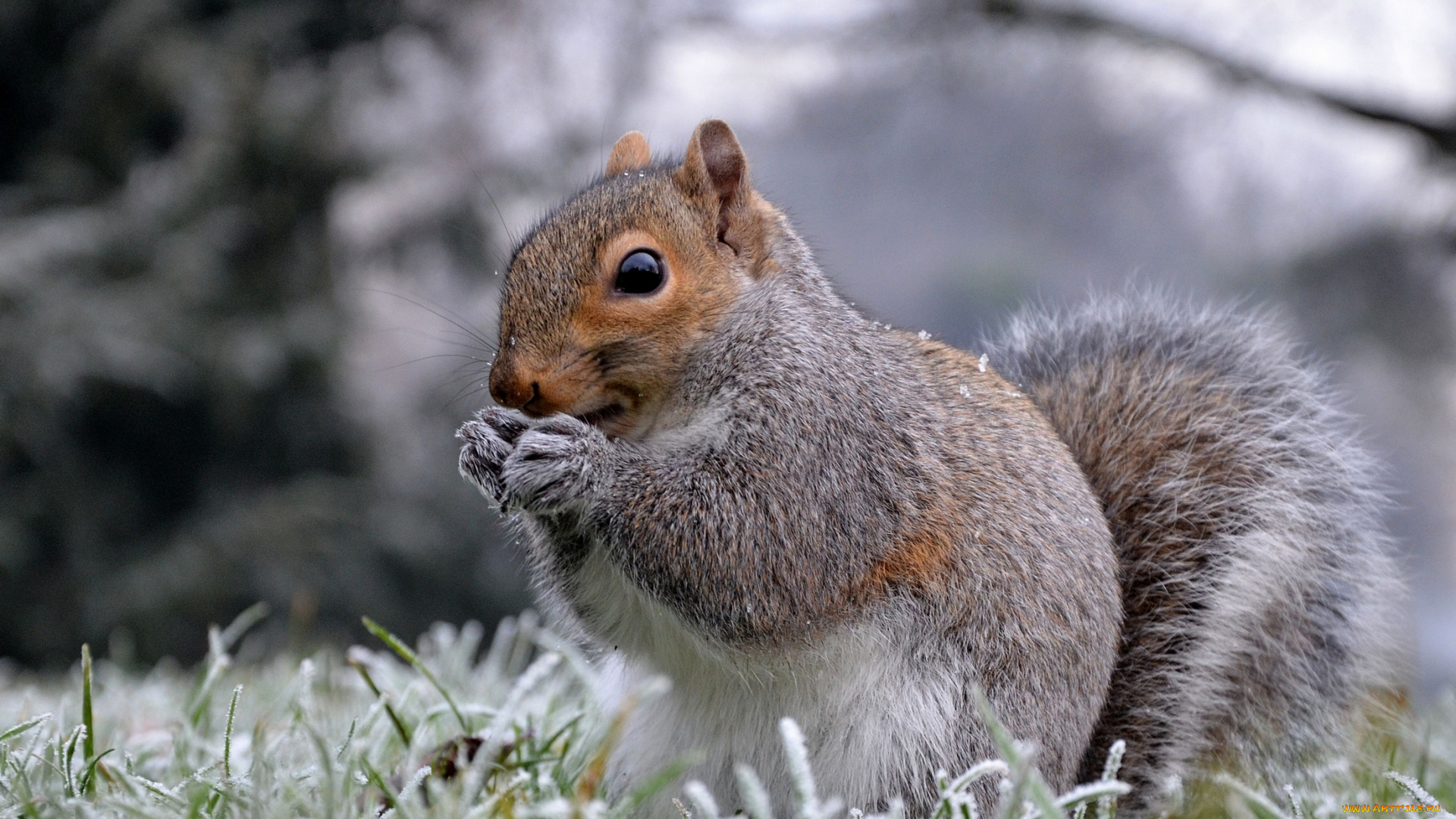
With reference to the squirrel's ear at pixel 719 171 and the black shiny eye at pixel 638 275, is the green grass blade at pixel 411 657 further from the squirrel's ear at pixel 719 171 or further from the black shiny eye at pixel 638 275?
the squirrel's ear at pixel 719 171

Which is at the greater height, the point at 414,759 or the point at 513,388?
the point at 513,388

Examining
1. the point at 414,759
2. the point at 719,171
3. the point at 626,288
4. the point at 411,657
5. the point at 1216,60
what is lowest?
the point at 414,759

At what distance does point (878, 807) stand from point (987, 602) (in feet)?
0.80

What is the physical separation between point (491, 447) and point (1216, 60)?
3.21 metres

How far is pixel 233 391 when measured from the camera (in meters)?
4.34

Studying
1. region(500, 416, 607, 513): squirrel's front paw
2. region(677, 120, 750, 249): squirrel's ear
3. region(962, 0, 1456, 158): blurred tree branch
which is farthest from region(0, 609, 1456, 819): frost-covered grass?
region(962, 0, 1456, 158): blurred tree branch

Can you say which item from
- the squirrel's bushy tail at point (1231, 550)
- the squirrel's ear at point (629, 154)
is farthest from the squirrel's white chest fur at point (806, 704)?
the squirrel's ear at point (629, 154)

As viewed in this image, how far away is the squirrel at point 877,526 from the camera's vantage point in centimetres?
118

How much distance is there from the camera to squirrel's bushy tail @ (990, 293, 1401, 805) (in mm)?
1330

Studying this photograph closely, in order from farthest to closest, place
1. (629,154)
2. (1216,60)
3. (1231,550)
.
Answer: (1216,60), (629,154), (1231,550)

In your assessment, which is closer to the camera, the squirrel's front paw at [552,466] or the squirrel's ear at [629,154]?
the squirrel's front paw at [552,466]

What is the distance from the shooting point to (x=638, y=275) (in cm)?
128

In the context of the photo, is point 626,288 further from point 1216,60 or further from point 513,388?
point 1216,60
